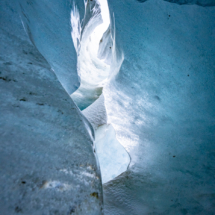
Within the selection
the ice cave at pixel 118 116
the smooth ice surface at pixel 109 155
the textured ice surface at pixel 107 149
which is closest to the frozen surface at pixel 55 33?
the ice cave at pixel 118 116

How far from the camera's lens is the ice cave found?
0.37 metres

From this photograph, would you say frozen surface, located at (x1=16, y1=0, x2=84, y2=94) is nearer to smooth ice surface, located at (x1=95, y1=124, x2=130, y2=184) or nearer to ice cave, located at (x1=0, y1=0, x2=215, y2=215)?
ice cave, located at (x1=0, y1=0, x2=215, y2=215)

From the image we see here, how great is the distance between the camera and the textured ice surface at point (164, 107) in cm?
88

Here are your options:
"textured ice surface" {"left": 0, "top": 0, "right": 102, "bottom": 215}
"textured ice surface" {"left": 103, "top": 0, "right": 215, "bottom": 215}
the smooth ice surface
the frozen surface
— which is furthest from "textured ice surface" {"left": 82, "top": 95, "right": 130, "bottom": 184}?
"textured ice surface" {"left": 0, "top": 0, "right": 102, "bottom": 215}

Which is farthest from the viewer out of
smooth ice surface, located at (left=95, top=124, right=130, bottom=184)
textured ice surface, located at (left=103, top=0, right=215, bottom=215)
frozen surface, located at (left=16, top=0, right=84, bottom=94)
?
smooth ice surface, located at (left=95, top=124, right=130, bottom=184)

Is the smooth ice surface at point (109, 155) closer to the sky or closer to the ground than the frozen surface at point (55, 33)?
closer to the ground

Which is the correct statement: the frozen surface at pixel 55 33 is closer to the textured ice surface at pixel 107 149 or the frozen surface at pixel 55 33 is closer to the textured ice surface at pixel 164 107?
the textured ice surface at pixel 164 107

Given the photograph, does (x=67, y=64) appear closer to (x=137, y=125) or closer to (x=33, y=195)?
(x=137, y=125)

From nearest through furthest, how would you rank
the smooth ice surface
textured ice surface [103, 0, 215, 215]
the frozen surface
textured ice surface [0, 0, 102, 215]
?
1. textured ice surface [0, 0, 102, 215]
2. textured ice surface [103, 0, 215, 215]
3. the frozen surface
4. the smooth ice surface

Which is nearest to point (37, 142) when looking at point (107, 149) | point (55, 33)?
point (55, 33)

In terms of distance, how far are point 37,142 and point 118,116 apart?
3.71 feet

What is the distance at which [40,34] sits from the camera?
3.97ft

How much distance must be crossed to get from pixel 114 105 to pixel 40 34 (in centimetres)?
105

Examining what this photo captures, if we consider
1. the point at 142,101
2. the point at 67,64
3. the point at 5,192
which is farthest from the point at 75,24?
the point at 5,192
